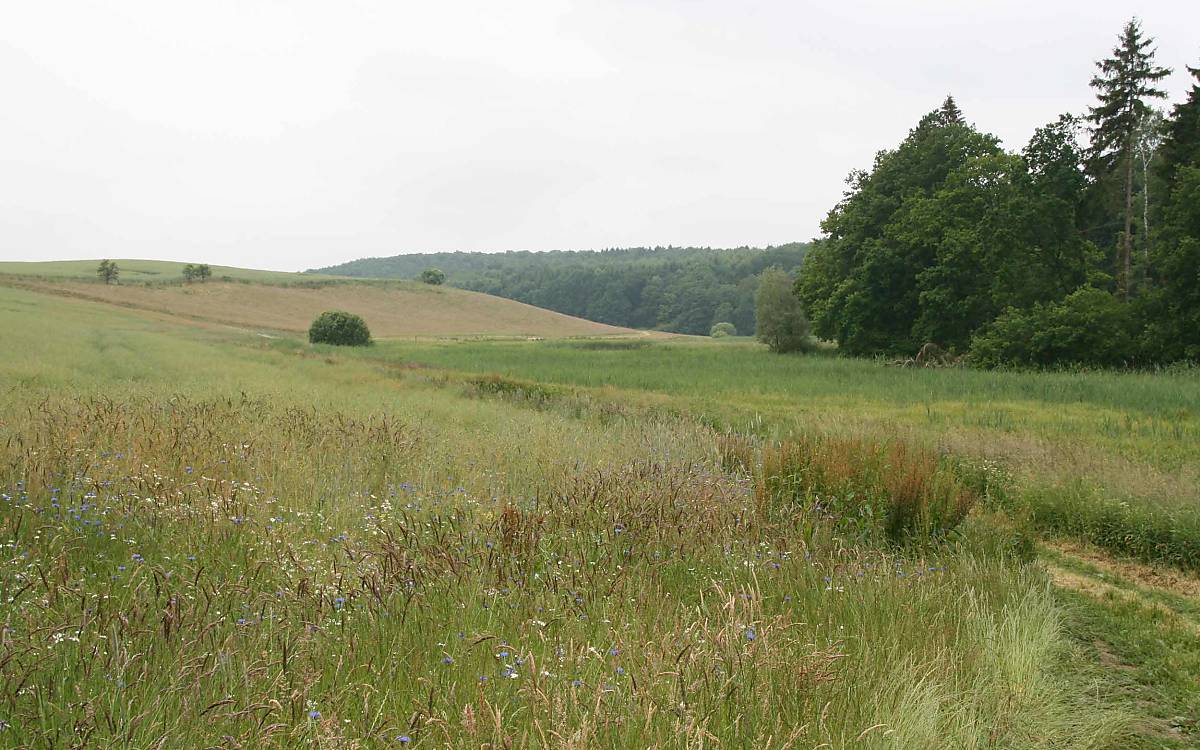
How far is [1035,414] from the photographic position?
49.9 feet

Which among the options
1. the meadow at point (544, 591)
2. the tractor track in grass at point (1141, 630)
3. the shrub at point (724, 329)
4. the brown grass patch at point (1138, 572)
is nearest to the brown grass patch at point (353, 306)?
the shrub at point (724, 329)

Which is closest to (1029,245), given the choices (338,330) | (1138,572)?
(1138,572)

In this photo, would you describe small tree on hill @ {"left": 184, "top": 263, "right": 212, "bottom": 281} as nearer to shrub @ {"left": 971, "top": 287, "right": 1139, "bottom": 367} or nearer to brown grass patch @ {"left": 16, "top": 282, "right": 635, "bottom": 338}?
brown grass patch @ {"left": 16, "top": 282, "right": 635, "bottom": 338}

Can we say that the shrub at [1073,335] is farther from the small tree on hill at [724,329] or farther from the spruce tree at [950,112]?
the small tree on hill at [724,329]

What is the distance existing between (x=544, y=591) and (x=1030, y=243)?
35.2 metres

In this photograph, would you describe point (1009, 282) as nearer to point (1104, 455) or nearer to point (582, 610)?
point (1104, 455)

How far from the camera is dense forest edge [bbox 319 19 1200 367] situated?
26797 millimetres

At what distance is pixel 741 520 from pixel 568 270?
146 metres

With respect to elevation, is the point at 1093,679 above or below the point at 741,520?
below

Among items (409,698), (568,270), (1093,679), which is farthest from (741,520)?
(568,270)

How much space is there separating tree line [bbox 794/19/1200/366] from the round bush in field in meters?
31.2

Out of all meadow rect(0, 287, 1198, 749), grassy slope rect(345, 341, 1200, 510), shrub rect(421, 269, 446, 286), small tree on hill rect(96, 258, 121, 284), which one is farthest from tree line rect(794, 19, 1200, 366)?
shrub rect(421, 269, 446, 286)

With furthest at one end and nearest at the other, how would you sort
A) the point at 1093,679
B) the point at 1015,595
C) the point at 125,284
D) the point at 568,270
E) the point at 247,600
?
1. the point at 568,270
2. the point at 125,284
3. the point at 1015,595
4. the point at 1093,679
5. the point at 247,600

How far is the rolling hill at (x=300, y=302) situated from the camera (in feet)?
220
